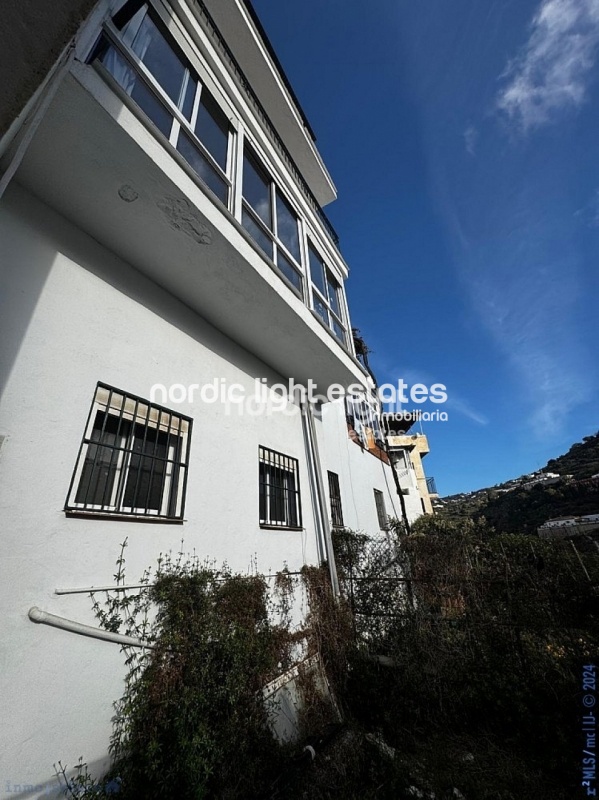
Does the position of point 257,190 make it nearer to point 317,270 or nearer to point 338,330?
point 317,270

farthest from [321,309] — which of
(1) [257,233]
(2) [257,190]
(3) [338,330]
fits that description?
(2) [257,190]

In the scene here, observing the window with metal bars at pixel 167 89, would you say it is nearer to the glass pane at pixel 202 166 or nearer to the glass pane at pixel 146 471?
the glass pane at pixel 202 166

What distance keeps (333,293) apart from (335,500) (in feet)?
18.2

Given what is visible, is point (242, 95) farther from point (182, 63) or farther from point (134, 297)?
point (134, 297)

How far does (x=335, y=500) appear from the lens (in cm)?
869

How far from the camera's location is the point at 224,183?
4.60 metres

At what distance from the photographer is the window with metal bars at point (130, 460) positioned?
3.33 meters

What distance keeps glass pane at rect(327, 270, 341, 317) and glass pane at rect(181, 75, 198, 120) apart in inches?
174

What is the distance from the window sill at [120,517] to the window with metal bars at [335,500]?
5.15 meters

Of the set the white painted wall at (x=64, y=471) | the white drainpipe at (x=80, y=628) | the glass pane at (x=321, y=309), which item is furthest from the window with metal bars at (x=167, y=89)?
the white drainpipe at (x=80, y=628)

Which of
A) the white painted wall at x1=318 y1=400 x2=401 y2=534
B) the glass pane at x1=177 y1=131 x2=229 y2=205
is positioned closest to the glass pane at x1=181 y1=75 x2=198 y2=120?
the glass pane at x1=177 y1=131 x2=229 y2=205

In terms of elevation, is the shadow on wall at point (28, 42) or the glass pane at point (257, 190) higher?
the glass pane at point (257, 190)

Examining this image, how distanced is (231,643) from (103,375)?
3.39 meters

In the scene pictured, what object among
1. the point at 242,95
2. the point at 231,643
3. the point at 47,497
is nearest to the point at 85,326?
the point at 47,497
